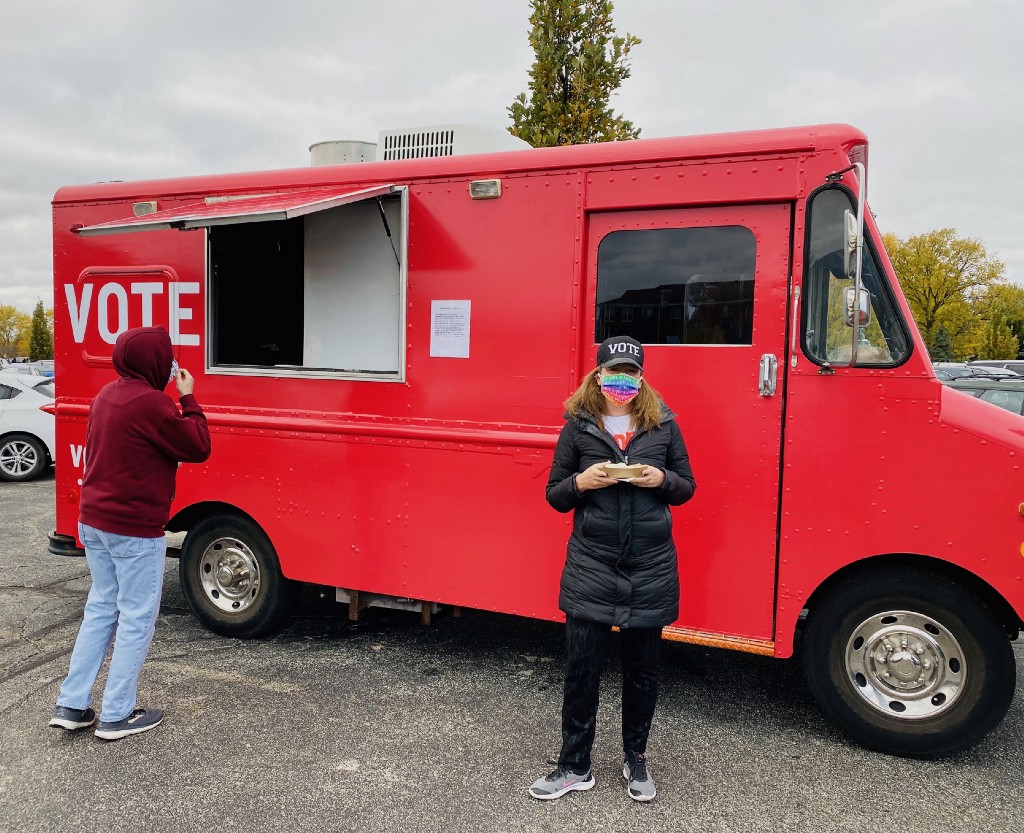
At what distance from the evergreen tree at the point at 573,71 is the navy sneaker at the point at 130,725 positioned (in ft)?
24.5

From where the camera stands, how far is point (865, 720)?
3598 millimetres

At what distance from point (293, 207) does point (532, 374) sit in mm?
1498

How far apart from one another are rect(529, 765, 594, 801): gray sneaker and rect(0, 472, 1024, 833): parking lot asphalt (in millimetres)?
44

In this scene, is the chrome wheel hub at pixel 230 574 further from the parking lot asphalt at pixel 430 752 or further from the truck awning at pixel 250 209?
the truck awning at pixel 250 209

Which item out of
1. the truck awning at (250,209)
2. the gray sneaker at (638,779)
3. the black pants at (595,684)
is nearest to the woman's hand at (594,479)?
the black pants at (595,684)

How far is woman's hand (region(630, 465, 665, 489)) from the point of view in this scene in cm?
300

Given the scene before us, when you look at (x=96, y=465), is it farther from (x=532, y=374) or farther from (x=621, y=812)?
(x=621, y=812)

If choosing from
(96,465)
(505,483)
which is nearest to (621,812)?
(505,483)

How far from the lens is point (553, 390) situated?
158 inches

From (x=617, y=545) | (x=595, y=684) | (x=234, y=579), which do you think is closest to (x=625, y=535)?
(x=617, y=545)

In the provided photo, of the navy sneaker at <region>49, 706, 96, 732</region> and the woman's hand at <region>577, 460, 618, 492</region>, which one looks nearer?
the woman's hand at <region>577, 460, 618, 492</region>

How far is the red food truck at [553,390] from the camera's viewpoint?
348cm

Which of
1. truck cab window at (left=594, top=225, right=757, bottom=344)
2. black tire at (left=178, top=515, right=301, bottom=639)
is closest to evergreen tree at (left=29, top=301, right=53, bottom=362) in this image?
black tire at (left=178, top=515, right=301, bottom=639)

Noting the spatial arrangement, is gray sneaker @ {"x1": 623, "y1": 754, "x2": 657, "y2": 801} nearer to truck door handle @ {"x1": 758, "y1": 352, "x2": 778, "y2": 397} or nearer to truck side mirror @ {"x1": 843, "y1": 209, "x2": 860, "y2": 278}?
truck door handle @ {"x1": 758, "y1": 352, "x2": 778, "y2": 397}
